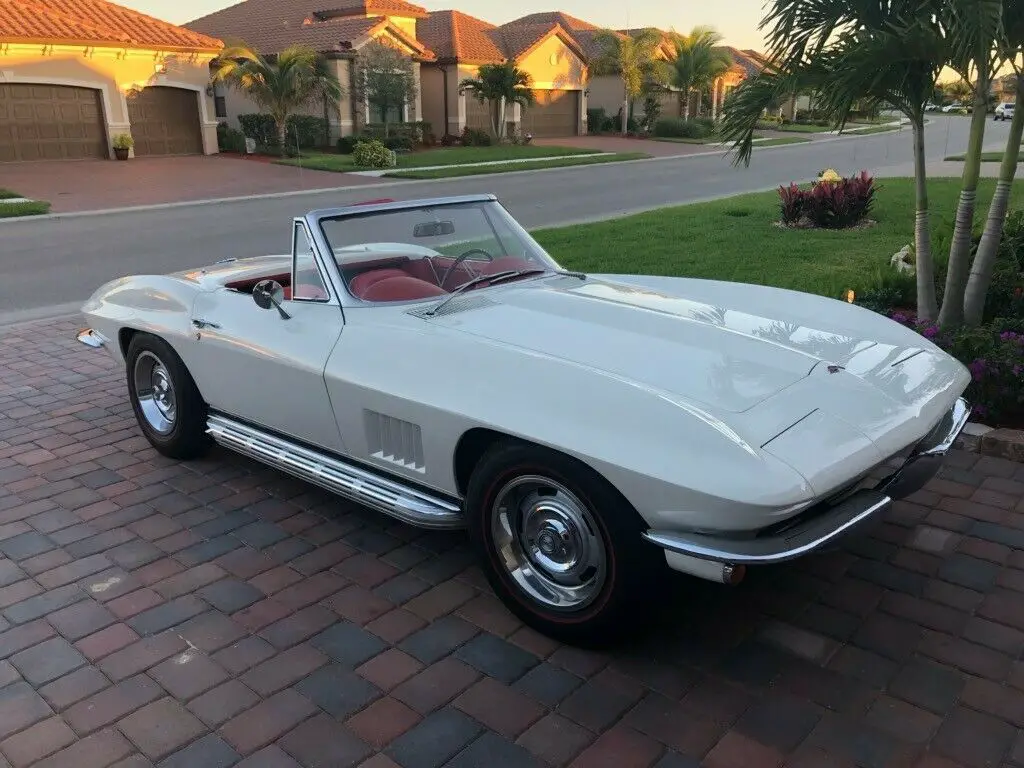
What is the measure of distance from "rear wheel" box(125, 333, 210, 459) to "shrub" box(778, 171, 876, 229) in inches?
379

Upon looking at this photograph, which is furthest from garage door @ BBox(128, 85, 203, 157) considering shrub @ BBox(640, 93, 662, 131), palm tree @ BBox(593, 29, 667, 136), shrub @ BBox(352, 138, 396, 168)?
shrub @ BBox(640, 93, 662, 131)

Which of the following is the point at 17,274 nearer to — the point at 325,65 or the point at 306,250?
the point at 306,250

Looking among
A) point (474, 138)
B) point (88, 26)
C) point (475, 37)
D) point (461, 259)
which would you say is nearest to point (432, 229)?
point (461, 259)

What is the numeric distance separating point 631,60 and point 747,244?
3407cm

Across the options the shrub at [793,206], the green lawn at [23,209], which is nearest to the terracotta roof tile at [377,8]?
the green lawn at [23,209]

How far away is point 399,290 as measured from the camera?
12.0 ft

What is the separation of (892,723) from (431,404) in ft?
5.78

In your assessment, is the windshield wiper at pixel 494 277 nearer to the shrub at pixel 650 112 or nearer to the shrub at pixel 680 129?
the shrub at pixel 680 129

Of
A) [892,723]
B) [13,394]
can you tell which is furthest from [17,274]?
[892,723]

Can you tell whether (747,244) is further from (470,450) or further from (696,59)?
(696,59)

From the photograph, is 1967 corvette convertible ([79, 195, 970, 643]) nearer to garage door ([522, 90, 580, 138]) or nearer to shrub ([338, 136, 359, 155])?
shrub ([338, 136, 359, 155])

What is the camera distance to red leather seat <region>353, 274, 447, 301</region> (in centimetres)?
362

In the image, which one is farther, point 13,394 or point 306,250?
point 13,394

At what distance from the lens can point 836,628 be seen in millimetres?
3018
